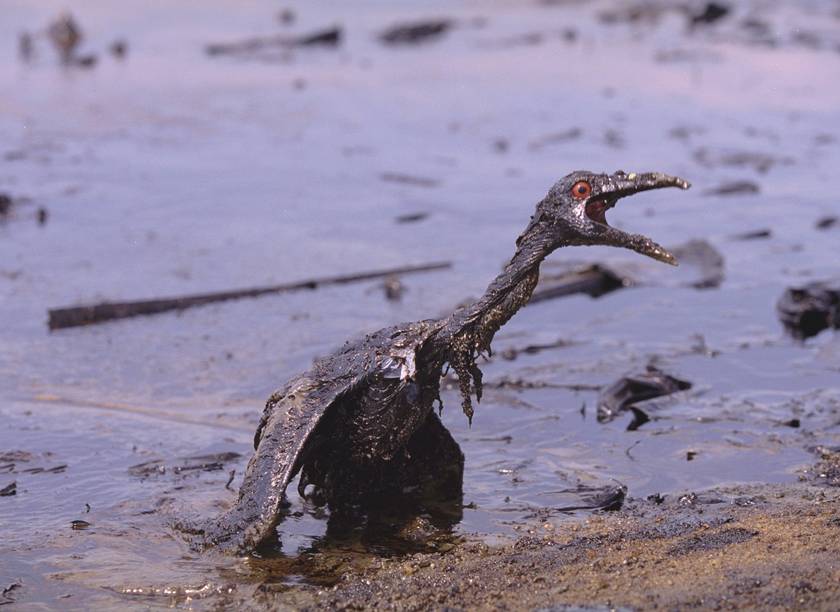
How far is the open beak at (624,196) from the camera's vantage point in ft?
17.3

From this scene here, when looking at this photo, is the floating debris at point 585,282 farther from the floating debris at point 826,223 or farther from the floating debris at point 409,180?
the floating debris at point 409,180

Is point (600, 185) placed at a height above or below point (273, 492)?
above

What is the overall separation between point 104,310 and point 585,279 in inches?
124

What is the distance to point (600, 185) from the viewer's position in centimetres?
532

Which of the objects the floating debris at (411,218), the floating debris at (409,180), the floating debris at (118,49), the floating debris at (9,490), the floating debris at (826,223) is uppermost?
the floating debris at (118,49)

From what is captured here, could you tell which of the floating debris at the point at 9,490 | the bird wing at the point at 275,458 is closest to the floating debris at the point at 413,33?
the floating debris at the point at 9,490

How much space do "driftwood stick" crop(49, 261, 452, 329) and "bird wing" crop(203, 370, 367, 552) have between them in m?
3.19

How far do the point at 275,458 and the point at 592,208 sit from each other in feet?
5.20

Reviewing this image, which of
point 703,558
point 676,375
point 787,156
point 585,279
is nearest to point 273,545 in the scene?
point 703,558

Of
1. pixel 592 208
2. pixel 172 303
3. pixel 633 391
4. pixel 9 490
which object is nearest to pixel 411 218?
pixel 172 303

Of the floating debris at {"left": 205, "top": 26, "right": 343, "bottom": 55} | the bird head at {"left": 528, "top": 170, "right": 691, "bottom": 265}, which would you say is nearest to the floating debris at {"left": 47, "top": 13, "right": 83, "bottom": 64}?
the floating debris at {"left": 205, "top": 26, "right": 343, "bottom": 55}

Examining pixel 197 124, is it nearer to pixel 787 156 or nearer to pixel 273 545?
pixel 787 156

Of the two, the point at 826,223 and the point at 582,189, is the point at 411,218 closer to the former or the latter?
the point at 826,223

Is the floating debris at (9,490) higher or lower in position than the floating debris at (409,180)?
lower
